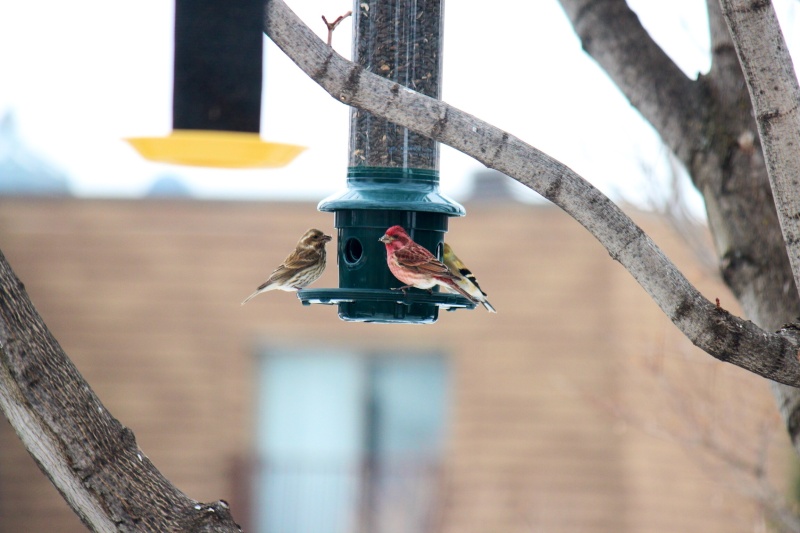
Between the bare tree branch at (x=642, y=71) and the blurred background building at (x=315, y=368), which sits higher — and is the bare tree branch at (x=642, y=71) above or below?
above

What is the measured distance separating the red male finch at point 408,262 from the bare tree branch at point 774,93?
1678 mm

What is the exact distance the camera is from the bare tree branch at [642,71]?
5.02 m

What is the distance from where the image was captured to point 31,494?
1551 centimetres

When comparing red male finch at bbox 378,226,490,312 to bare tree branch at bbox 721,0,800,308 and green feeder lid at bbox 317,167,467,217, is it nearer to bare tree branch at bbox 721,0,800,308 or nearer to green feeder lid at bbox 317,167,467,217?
green feeder lid at bbox 317,167,467,217

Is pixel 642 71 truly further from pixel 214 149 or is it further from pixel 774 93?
pixel 214 149

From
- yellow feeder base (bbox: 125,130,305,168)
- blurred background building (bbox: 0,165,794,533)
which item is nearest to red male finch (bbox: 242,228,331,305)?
yellow feeder base (bbox: 125,130,305,168)

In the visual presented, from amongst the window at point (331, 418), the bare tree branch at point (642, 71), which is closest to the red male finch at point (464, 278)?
the bare tree branch at point (642, 71)

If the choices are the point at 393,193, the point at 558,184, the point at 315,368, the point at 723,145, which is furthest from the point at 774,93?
the point at 315,368

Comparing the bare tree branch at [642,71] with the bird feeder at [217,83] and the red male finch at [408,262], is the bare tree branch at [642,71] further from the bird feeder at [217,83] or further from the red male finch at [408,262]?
the bird feeder at [217,83]

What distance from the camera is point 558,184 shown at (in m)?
3.54

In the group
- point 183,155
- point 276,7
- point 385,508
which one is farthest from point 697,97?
point 385,508

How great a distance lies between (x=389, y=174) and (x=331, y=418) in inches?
399

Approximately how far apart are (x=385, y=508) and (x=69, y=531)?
15.6ft

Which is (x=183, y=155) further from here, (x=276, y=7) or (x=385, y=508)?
(x=385, y=508)
